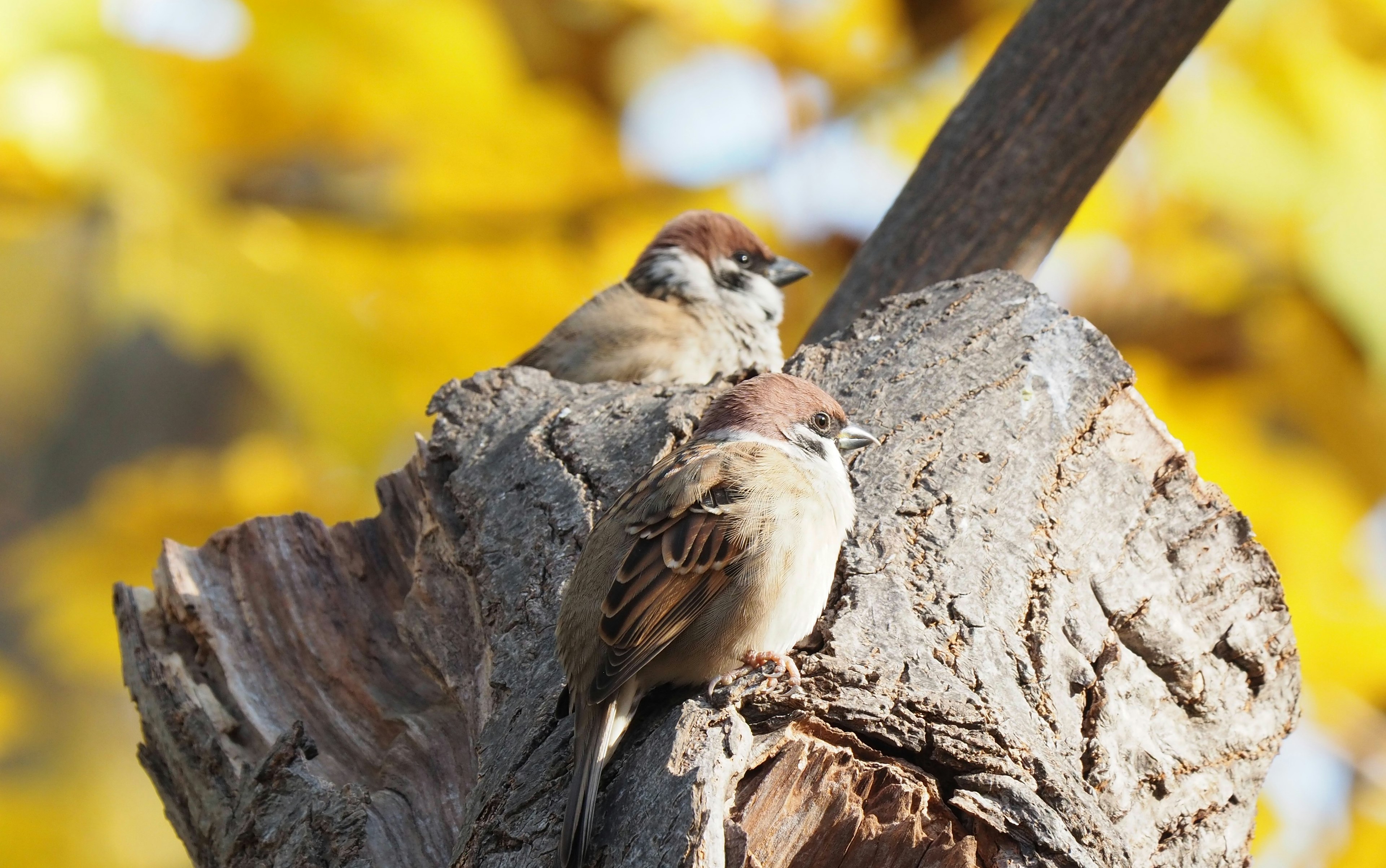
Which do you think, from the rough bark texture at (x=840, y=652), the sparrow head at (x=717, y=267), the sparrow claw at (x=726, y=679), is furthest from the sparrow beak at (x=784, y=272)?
the sparrow claw at (x=726, y=679)

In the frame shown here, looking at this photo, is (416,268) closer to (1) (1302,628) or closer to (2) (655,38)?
(2) (655,38)

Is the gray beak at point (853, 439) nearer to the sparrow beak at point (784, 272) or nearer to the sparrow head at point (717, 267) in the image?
the sparrow head at point (717, 267)

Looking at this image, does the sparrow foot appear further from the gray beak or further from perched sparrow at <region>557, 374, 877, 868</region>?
the gray beak

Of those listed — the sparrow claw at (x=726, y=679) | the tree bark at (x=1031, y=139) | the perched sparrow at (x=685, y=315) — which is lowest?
the sparrow claw at (x=726, y=679)

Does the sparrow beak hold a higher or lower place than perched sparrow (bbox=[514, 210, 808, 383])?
higher

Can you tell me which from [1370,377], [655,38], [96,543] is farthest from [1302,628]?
[96,543]

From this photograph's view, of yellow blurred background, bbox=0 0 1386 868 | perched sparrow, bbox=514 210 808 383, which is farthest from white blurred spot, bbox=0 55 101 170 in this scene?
perched sparrow, bbox=514 210 808 383

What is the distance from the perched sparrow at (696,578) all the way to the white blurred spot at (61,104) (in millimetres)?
2497

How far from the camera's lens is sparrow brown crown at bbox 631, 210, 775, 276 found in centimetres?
433

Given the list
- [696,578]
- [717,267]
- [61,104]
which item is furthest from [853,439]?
[61,104]

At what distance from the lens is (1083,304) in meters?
5.01

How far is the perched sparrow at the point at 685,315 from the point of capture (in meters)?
4.02

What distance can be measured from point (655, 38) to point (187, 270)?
221 cm

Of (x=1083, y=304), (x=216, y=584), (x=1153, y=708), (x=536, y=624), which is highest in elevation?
(x=1083, y=304)
